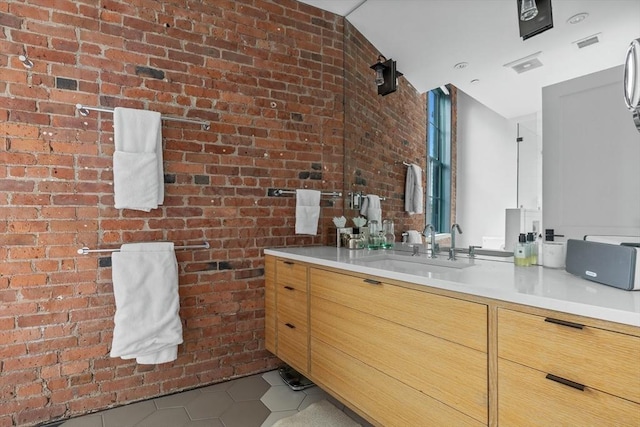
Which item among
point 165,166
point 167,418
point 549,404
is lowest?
point 167,418

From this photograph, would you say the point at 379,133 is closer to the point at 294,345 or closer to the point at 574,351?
the point at 294,345

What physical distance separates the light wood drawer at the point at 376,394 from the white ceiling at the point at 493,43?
131 centimetres

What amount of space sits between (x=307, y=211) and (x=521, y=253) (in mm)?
1440

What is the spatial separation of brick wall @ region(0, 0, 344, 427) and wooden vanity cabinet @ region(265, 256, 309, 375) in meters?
0.12

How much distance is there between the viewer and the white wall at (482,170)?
1684 mm

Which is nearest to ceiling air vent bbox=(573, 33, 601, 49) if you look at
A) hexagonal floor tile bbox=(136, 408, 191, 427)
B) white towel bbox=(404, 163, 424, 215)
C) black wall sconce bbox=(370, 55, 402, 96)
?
white towel bbox=(404, 163, 424, 215)

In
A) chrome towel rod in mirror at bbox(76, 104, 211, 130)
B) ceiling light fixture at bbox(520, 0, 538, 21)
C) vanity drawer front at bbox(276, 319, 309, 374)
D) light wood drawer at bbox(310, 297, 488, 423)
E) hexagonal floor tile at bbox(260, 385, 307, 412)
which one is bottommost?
hexagonal floor tile at bbox(260, 385, 307, 412)

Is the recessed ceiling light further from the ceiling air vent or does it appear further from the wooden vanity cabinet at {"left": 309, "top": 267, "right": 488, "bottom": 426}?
the wooden vanity cabinet at {"left": 309, "top": 267, "right": 488, "bottom": 426}

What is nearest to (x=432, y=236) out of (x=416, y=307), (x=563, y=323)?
(x=416, y=307)

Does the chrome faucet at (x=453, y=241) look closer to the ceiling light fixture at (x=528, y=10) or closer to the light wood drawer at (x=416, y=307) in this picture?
the light wood drawer at (x=416, y=307)

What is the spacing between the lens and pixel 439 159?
6.67 ft

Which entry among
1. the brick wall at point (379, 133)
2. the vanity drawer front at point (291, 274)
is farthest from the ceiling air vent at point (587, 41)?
the vanity drawer front at point (291, 274)

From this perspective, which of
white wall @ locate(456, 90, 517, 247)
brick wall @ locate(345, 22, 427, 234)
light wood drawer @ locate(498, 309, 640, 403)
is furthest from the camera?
brick wall @ locate(345, 22, 427, 234)

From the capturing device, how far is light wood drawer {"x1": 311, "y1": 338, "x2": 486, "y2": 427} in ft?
4.19
